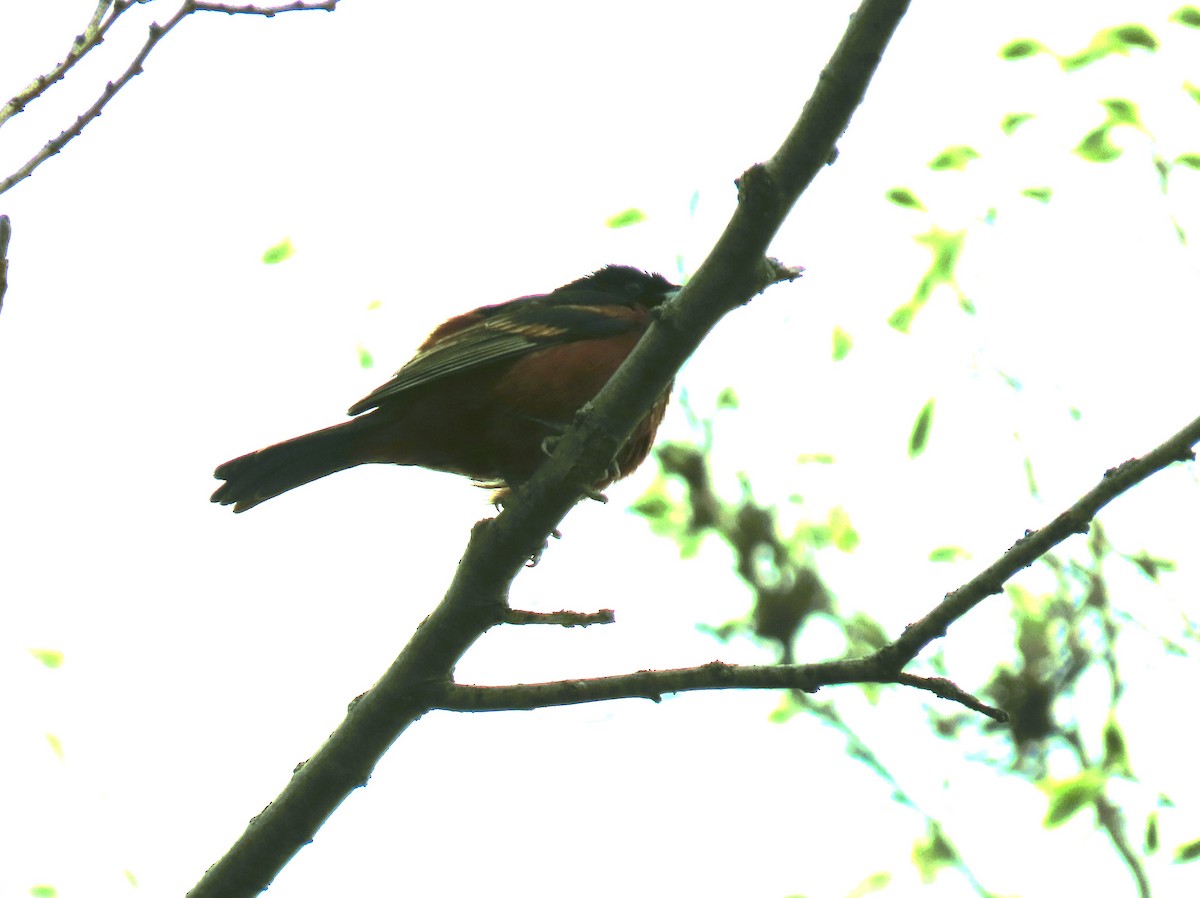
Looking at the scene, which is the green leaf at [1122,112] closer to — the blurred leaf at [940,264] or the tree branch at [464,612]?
the blurred leaf at [940,264]

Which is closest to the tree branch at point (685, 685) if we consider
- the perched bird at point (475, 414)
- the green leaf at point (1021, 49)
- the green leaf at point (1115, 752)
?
the perched bird at point (475, 414)

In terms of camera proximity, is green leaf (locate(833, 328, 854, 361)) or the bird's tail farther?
green leaf (locate(833, 328, 854, 361))

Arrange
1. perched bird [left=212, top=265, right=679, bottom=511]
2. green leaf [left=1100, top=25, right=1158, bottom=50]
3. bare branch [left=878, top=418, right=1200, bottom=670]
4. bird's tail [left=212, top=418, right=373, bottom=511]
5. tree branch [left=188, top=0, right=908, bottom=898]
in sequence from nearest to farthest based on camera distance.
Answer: bare branch [left=878, top=418, right=1200, bottom=670] < tree branch [left=188, top=0, right=908, bottom=898] < perched bird [left=212, top=265, right=679, bottom=511] < bird's tail [left=212, top=418, right=373, bottom=511] < green leaf [left=1100, top=25, right=1158, bottom=50]

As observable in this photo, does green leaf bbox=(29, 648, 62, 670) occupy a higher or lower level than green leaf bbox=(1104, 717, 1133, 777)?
lower

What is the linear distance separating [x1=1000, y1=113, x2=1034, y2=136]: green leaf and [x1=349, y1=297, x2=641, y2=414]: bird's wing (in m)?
2.07

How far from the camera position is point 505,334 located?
515 cm

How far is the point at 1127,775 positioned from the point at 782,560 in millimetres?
2810

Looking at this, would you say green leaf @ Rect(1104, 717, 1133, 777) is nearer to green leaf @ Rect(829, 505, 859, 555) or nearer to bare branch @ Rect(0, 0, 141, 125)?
green leaf @ Rect(829, 505, 859, 555)

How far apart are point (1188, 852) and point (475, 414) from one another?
3.26 m

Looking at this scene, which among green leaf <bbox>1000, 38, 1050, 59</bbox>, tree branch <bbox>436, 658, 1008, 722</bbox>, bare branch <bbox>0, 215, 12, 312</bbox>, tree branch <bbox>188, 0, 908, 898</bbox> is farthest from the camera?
green leaf <bbox>1000, 38, 1050, 59</bbox>

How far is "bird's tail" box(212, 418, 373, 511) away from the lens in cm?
495

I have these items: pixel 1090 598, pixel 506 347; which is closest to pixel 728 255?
pixel 506 347

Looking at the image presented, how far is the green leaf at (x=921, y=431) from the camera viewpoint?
245 inches

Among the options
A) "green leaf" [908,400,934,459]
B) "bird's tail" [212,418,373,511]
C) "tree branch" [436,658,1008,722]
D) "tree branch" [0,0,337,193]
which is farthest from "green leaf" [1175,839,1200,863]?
"tree branch" [0,0,337,193]
